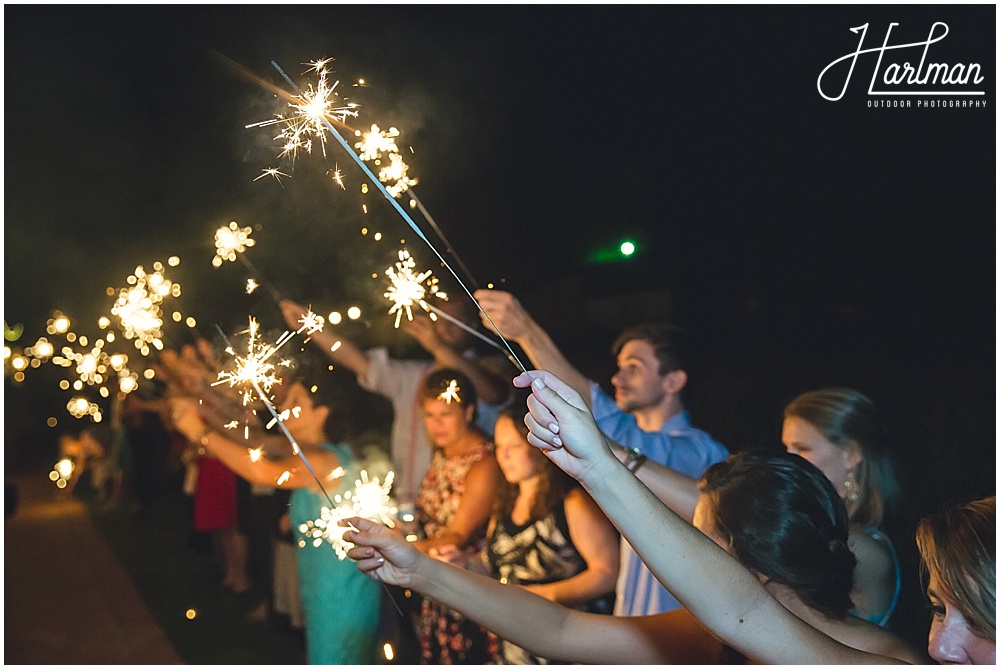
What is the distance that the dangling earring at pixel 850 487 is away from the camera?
7.53 feet

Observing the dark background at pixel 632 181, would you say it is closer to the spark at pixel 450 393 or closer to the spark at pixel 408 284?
the spark at pixel 408 284

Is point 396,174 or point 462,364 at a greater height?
point 396,174

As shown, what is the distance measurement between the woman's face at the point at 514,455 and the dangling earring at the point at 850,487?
0.93 metres

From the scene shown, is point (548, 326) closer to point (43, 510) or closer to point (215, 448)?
point (215, 448)

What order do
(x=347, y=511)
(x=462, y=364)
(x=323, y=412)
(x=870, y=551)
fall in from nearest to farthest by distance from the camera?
(x=870, y=551) → (x=347, y=511) → (x=323, y=412) → (x=462, y=364)

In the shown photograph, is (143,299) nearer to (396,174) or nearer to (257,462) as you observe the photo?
(257,462)

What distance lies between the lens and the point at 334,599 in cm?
306

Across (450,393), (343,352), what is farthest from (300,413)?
(343,352)

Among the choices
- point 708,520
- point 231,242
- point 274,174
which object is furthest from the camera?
point 231,242

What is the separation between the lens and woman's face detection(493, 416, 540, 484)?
104 inches

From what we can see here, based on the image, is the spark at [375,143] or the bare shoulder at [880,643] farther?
the spark at [375,143]

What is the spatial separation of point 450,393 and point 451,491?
38 cm

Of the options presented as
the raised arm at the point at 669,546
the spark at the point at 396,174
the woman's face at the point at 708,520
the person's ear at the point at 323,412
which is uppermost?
the spark at the point at 396,174

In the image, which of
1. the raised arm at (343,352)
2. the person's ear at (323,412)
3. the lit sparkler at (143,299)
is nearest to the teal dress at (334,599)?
the person's ear at (323,412)
